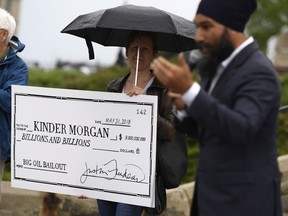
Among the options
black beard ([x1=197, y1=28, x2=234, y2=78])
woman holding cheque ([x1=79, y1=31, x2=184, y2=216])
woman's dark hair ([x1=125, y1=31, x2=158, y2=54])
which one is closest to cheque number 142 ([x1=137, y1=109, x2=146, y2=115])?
woman holding cheque ([x1=79, y1=31, x2=184, y2=216])

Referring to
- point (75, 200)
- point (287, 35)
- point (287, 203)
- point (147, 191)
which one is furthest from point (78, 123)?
point (287, 35)

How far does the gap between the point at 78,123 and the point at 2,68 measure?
2.72ft

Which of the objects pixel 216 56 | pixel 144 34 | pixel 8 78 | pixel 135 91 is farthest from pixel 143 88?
pixel 216 56

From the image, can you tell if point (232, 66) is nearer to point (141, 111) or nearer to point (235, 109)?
point (235, 109)

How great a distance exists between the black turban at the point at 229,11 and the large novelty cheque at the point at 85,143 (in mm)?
1412

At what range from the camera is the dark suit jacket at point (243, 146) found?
349 centimetres

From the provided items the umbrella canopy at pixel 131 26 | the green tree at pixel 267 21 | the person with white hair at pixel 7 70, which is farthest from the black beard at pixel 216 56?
the green tree at pixel 267 21

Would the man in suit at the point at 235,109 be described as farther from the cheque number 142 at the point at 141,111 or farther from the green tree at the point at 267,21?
the green tree at the point at 267,21

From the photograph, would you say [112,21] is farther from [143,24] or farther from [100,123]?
[100,123]

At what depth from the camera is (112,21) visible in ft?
17.8

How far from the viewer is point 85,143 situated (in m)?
5.39
